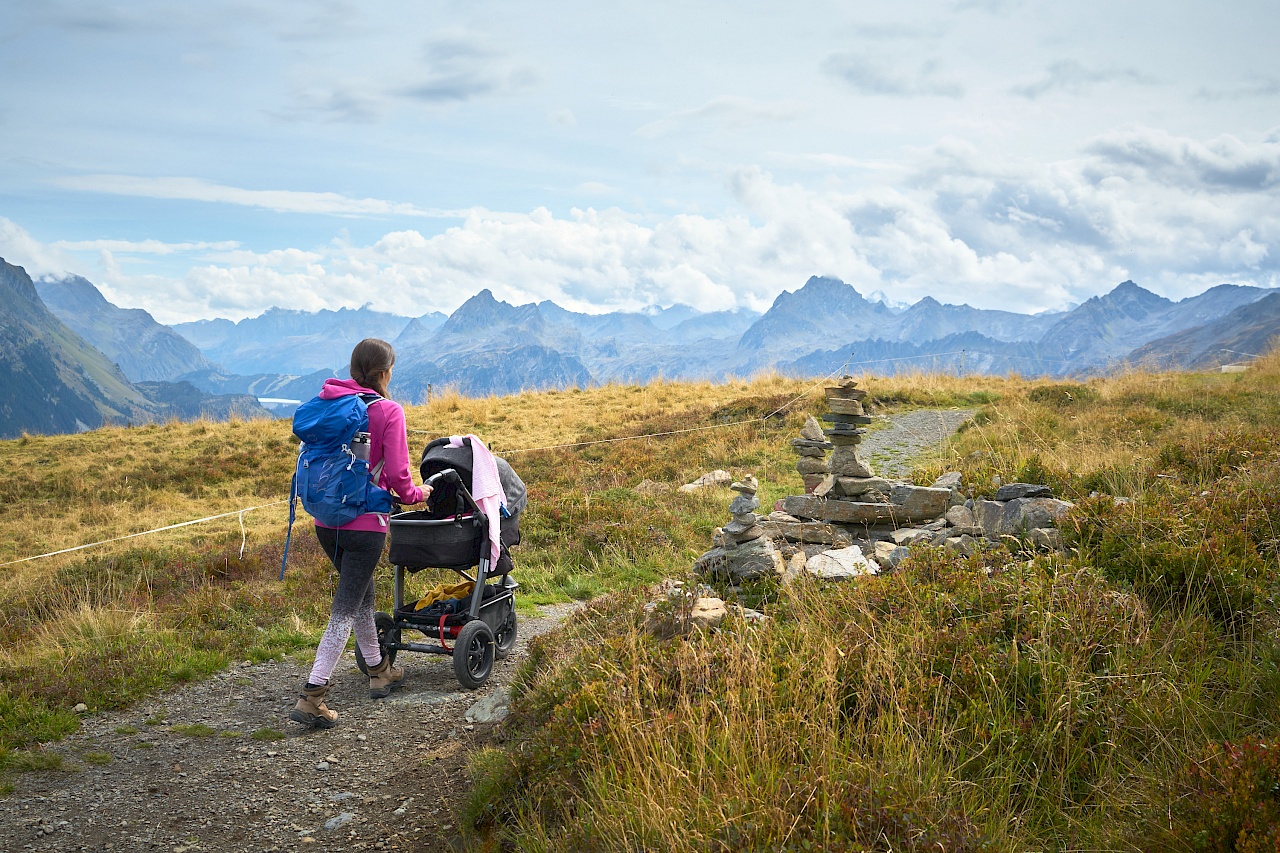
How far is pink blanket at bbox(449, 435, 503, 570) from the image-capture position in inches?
240

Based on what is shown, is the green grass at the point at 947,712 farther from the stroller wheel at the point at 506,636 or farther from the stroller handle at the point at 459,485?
the stroller handle at the point at 459,485

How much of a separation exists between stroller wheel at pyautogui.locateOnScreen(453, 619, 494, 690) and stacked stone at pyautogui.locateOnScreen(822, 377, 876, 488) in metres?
4.74

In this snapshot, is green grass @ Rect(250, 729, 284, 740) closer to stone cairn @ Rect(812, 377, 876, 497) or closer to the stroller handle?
the stroller handle

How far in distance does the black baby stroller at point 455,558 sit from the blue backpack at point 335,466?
0.55 metres

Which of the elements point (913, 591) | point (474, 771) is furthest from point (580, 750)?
point (913, 591)

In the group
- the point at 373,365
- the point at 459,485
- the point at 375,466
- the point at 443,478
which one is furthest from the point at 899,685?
the point at 373,365

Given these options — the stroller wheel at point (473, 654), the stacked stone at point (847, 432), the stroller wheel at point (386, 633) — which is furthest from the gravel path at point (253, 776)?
the stacked stone at point (847, 432)

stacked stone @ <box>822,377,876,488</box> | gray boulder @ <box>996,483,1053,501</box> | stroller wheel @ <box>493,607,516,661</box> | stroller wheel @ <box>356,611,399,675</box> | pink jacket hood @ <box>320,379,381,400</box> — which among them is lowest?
stroller wheel @ <box>493,607,516,661</box>

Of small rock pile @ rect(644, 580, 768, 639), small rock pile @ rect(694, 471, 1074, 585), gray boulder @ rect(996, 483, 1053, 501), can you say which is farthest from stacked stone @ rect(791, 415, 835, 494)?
small rock pile @ rect(644, 580, 768, 639)

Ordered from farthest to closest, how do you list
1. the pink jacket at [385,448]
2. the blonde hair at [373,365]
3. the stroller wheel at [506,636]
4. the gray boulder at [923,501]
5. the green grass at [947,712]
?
the gray boulder at [923,501] → the stroller wheel at [506,636] → the blonde hair at [373,365] → the pink jacket at [385,448] → the green grass at [947,712]

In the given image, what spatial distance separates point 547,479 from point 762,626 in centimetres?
1120

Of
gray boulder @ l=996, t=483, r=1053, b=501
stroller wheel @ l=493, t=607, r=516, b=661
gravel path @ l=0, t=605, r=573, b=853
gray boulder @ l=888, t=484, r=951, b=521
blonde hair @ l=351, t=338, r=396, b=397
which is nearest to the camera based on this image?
gravel path @ l=0, t=605, r=573, b=853

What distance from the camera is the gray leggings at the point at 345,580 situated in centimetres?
552

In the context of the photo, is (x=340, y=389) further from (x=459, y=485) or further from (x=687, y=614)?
(x=687, y=614)
